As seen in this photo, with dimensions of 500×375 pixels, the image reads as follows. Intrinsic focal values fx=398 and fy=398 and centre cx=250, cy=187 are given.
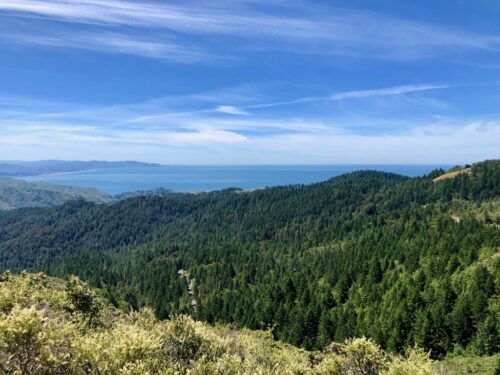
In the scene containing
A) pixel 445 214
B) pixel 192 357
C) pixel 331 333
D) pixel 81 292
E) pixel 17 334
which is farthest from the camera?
pixel 445 214

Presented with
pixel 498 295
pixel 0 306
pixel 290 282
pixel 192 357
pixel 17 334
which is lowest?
pixel 290 282

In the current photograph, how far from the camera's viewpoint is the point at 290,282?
142m

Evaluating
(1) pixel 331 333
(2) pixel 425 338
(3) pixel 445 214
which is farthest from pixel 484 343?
(3) pixel 445 214

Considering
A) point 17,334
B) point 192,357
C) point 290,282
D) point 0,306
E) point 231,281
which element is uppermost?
point 17,334

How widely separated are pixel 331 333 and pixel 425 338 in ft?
85.1

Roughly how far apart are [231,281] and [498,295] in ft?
403

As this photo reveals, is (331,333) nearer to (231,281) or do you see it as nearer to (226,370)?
(226,370)

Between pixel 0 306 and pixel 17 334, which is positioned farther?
pixel 0 306

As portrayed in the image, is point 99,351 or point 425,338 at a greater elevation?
point 99,351

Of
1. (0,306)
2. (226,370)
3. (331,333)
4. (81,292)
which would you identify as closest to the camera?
(226,370)

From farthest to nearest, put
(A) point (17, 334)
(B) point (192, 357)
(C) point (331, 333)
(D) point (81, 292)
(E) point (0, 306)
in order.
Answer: (C) point (331, 333), (D) point (81, 292), (E) point (0, 306), (B) point (192, 357), (A) point (17, 334)

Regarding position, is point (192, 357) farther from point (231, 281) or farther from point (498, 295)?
point (231, 281)

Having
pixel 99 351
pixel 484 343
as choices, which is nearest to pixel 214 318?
pixel 484 343

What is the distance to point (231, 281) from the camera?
7549 inches
